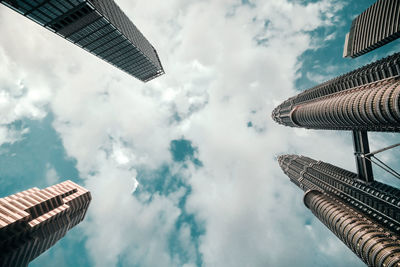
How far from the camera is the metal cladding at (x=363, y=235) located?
83312 millimetres

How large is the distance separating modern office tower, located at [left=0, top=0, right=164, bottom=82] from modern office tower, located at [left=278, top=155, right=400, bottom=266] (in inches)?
5540

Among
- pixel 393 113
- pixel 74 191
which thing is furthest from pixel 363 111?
pixel 74 191

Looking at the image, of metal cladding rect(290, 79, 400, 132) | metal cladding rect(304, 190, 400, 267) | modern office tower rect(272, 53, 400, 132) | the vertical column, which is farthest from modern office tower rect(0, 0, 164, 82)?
the vertical column

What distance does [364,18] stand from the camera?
15638cm

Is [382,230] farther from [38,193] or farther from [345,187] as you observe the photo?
[38,193]

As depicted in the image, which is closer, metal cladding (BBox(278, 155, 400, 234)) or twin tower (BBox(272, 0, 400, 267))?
twin tower (BBox(272, 0, 400, 267))

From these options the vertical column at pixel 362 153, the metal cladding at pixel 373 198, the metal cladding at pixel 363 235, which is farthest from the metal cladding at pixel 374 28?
the metal cladding at pixel 363 235

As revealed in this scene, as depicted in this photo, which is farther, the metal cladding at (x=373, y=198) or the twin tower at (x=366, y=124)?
the metal cladding at (x=373, y=198)

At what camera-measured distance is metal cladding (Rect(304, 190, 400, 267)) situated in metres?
83.3

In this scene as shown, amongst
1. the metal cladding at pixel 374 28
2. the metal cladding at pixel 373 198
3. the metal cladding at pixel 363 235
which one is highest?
the metal cladding at pixel 374 28

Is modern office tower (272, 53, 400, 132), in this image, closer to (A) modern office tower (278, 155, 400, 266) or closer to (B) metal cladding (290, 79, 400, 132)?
(B) metal cladding (290, 79, 400, 132)

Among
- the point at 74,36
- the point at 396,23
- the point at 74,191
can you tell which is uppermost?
the point at 396,23

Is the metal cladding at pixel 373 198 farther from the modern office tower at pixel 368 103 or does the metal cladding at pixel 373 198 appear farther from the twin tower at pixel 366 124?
the modern office tower at pixel 368 103

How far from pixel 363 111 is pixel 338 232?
220 feet
